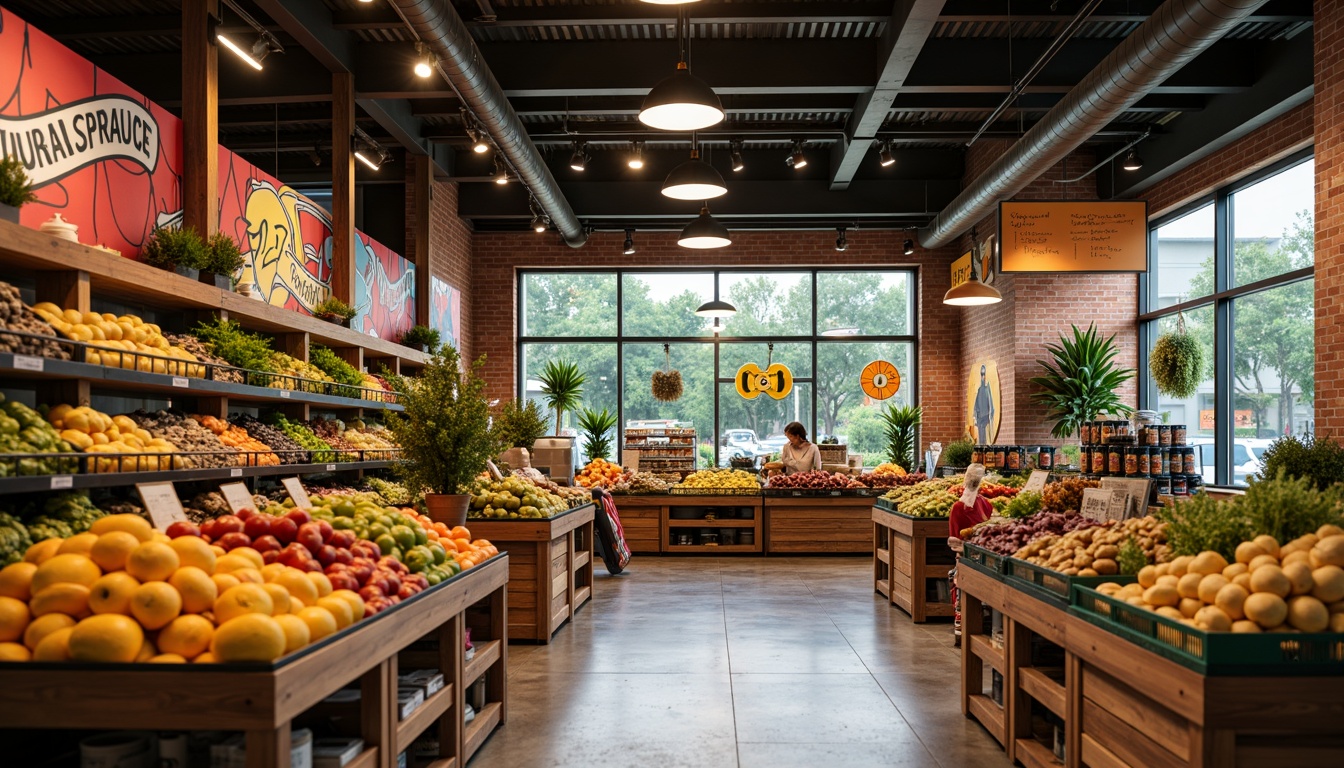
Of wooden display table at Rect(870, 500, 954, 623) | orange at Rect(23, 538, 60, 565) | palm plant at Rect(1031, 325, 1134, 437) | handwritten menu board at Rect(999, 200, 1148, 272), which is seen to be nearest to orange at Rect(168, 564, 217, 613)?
orange at Rect(23, 538, 60, 565)

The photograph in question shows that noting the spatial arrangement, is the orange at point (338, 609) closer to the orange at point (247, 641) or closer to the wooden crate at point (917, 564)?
the orange at point (247, 641)

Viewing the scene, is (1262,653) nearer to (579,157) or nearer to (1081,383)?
(579,157)

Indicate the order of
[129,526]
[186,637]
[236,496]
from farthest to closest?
[236,496], [129,526], [186,637]

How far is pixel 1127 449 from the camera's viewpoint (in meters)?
5.16

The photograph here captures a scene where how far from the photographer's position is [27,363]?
3.43 m

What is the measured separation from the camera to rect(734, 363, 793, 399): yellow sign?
14023mm

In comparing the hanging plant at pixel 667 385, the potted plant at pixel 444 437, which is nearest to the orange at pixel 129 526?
the potted plant at pixel 444 437

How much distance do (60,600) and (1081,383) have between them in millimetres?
10155

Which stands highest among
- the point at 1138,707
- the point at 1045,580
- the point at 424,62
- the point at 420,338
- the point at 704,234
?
the point at 424,62

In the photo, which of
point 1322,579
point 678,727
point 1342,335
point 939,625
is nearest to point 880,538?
point 939,625

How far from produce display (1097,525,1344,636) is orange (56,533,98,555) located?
3092mm

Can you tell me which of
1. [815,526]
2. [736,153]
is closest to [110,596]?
[736,153]

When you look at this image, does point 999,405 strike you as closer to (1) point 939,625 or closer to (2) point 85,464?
(1) point 939,625

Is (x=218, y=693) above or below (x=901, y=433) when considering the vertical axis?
below
